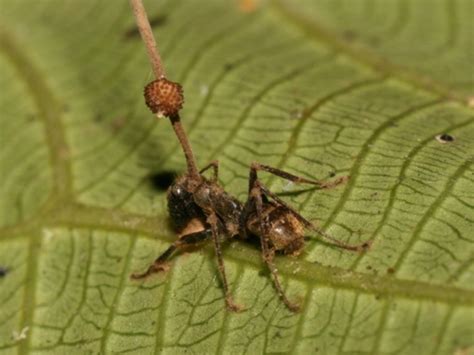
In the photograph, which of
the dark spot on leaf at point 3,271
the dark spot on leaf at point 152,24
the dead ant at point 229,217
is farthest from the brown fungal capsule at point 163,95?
the dark spot on leaf at point 152,24

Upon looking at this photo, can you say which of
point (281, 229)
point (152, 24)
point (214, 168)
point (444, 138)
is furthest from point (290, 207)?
point (152, 24)

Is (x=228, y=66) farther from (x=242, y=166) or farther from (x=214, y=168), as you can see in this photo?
(x=214, y=168)

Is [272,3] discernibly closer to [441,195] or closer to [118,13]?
[118,13]

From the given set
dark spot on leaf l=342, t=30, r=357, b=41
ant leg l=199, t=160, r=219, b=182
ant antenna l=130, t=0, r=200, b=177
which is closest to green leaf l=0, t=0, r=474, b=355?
dark spot on leaf l=342, t=30, r=357, b=41

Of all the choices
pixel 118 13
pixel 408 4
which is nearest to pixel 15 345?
pixel 118 13

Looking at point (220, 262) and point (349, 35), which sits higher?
point (349, 35)

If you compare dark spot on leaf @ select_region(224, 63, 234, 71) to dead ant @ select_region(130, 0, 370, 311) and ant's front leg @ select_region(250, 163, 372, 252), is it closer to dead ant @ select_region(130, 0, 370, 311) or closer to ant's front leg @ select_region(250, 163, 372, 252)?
dead ant @ select_region(130, 0, 370, 311)

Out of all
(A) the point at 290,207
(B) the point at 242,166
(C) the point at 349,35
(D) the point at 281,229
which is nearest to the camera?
(D) the point at 281,229
